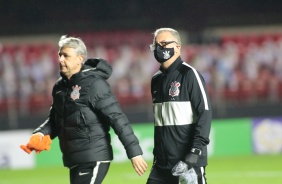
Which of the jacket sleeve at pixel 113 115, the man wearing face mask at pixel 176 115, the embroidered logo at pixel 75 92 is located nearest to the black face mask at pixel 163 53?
the man wearing face mask at pixel 176 115

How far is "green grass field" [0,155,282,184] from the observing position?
41.4 feet

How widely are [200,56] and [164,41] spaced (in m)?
12.3

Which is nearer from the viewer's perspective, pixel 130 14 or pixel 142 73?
pixel 142 73

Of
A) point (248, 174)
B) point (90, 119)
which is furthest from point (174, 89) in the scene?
point (248, 174)

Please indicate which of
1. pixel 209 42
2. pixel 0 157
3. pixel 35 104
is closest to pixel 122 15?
pixel 209 42

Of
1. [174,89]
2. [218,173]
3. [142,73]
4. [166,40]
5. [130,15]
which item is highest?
[130,15]

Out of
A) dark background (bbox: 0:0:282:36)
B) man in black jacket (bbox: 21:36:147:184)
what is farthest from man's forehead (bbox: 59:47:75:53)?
dark background (bbox: 0:0:282:36)

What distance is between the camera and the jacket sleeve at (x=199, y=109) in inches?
245

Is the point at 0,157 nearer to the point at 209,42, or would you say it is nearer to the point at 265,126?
the point at 265,126

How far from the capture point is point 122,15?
25719 mm

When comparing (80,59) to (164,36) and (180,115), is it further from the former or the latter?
(180,115)

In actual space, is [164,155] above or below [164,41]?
below

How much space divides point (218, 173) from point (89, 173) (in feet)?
24.3

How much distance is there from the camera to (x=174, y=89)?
6.44 metres
